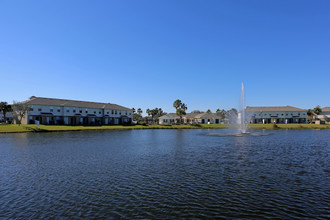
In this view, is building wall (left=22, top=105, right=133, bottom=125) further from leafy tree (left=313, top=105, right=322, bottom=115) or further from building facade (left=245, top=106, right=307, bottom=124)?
leafy tree (left=313, top=105, right=322, bottom=115)

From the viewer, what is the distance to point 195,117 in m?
153

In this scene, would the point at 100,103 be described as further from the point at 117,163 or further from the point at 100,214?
the point at 100,214

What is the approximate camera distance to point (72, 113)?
102 metres

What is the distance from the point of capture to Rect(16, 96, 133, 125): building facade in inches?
3546

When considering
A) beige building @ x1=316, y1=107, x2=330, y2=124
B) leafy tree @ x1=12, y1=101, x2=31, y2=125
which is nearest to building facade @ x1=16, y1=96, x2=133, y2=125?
leafy tree @ x1=12, y1=101, x2=31, y2=125

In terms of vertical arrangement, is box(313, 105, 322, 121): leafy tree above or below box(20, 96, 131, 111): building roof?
below

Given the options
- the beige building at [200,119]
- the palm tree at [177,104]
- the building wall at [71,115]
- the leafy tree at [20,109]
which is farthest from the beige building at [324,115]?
the leafy tree at [20,109]

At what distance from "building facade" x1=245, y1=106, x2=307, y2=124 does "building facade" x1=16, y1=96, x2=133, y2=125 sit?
266 ft

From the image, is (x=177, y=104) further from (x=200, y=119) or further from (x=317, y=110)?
(x=317, y=110)

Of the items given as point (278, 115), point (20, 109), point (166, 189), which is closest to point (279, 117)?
point (278, 115)

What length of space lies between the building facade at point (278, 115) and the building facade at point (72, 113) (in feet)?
266

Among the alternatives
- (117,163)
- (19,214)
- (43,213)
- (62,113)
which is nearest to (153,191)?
(43,213)

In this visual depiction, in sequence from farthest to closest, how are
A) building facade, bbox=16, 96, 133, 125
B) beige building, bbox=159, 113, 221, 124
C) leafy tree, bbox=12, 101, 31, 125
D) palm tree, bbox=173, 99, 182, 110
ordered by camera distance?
beige building, bbox=159, 113, 221, 124 → palm tree, bbox=173, 99, 182, 110 → building facade, bbox=16, 96, 133, 125 → leafy tree, bbox=12, 101, 31, 125

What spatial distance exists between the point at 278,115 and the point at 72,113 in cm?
12213
